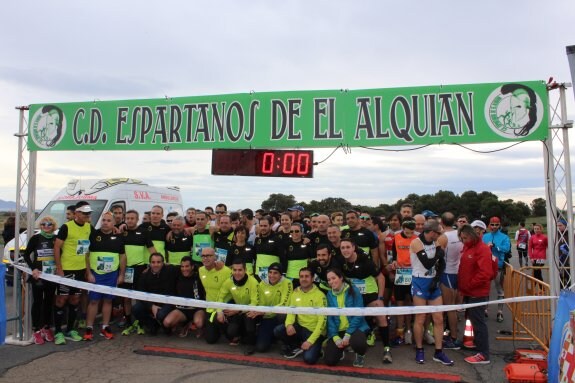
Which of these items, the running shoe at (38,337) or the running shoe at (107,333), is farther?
the running shoe at (107,333)

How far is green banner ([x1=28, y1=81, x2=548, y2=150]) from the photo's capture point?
5844 millimetres

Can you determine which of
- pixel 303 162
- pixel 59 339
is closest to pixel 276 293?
pixel 303 162

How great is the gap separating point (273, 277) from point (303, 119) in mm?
2316

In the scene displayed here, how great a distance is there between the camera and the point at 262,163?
667cm

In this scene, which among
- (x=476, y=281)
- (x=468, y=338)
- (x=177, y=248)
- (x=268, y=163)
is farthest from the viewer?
(x=177, y=248)

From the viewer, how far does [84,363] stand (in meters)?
5.77

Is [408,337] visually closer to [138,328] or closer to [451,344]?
[451,344]

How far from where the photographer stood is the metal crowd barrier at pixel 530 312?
6242 millimetres

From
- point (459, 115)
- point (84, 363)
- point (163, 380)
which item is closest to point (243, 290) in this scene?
point (163, 380)

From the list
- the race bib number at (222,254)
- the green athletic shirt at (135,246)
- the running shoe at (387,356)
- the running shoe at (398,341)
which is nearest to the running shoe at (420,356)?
the running shoe at (387,356)

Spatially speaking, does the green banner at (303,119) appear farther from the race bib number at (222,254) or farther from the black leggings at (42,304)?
the black leggings at (42,304)

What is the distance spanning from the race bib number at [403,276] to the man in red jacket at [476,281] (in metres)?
0.73

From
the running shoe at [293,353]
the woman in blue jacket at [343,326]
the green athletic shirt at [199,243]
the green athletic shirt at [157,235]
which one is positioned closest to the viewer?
the woman in blue jacket at [343,326]

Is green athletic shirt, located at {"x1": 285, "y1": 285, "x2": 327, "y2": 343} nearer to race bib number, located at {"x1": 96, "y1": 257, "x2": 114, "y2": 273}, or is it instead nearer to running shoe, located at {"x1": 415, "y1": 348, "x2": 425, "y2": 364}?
running shoe, located at {"x1": 415, "y1": 348, "x2": 425, "y2": 364}
